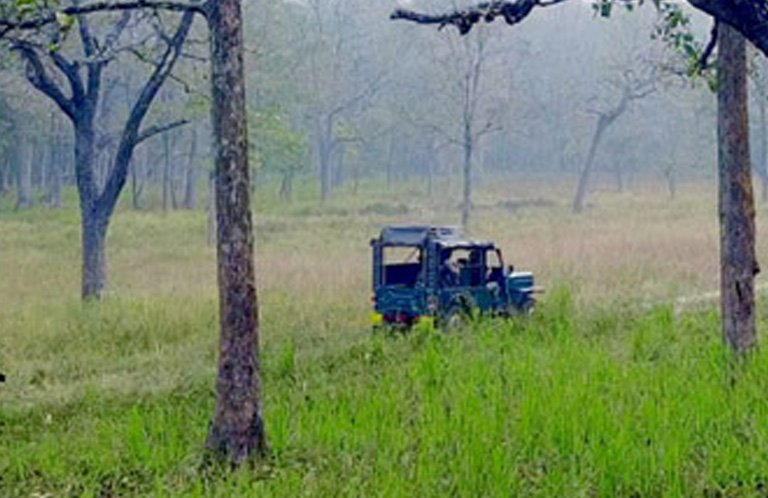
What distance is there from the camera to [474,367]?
1033cm

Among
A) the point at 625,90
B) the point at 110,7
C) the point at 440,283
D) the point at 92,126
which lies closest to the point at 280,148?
the point at 625,90

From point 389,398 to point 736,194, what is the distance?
4.37m

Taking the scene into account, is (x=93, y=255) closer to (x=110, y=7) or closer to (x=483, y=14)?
(x=110, y=7)

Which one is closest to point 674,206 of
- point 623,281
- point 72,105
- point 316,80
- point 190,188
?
point 316,80

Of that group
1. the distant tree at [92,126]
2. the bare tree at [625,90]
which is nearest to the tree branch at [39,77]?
the distant tree at [92,126]

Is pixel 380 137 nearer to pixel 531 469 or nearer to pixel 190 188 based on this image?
pixel 190 188

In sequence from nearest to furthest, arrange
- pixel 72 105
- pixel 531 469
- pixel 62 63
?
pixel 531 469
pixel 62 63
pixel 72 105

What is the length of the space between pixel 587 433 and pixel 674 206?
46663 millimetres

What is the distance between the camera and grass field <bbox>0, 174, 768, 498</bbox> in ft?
21.9

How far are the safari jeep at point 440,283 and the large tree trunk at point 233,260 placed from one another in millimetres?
5967

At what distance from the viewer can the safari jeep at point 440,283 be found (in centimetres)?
1382

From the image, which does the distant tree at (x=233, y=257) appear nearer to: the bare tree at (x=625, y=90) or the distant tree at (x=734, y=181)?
the distant tree at (x=734, y=181)

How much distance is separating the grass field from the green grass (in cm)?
2

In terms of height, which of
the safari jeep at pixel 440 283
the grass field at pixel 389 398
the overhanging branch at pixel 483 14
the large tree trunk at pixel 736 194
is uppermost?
the overhanging branch at pixel 483 14
